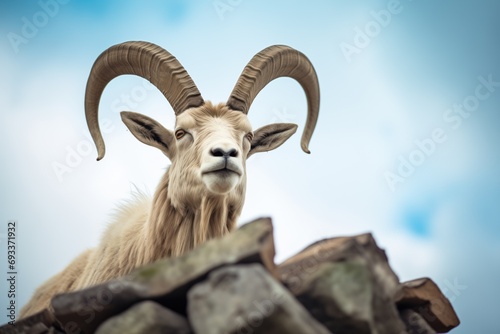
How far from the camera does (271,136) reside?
884cm

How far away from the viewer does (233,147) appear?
6.77 m

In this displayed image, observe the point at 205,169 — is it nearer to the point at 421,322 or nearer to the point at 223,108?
the point at 223,108

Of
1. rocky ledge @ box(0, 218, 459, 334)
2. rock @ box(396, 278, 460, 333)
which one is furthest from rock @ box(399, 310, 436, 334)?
rocky ledge @ box(0, 218, 459, 334)

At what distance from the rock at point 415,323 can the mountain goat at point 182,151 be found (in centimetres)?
253

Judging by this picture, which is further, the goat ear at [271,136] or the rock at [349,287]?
the goat ear at [271,136]

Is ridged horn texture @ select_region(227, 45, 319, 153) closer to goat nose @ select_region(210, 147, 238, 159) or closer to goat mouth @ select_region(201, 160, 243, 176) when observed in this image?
goat nose @ select_region(210, 147, 238, 159)

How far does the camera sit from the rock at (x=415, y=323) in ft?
16.3

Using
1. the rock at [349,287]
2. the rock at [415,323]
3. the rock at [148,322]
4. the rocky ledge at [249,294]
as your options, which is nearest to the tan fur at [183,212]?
the rocky ledge at [249,294]

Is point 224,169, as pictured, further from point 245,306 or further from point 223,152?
point 245,306

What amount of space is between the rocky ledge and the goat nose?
2.37 meters

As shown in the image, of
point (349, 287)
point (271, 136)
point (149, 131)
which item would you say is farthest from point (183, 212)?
point (349, 287)

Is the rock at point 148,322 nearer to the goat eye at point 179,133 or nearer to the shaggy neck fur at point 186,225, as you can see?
the shaggy neck fur at point 186,225

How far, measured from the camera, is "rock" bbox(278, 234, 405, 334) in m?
3.90

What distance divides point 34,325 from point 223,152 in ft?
9.13
